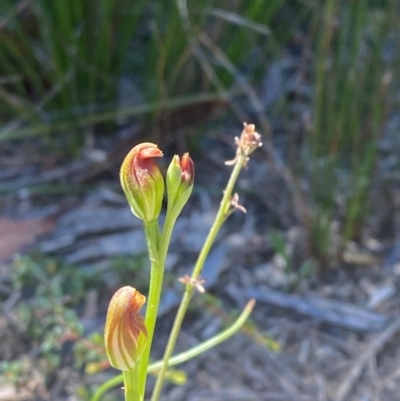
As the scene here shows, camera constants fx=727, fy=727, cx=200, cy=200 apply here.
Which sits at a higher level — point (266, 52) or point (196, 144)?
point (266, 52)

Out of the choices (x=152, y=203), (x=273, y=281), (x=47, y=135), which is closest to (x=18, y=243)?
(x=47, y=135)

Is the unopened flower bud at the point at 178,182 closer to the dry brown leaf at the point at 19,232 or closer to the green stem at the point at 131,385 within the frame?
the green stem at the point at 131,385

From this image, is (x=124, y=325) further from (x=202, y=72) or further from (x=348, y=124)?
(x=202, y=72)

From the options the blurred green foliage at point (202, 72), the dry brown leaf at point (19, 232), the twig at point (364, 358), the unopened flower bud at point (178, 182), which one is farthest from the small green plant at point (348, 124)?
the unopened flower bud at point (178, 182)

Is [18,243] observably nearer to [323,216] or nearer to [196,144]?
[196,144]

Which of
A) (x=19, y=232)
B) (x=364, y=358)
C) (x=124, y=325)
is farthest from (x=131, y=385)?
(x=19, y=232)

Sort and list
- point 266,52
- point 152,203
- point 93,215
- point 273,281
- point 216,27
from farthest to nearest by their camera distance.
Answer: point 266,52
point 216,27
point 93,215
point 273,281
point 152,203
